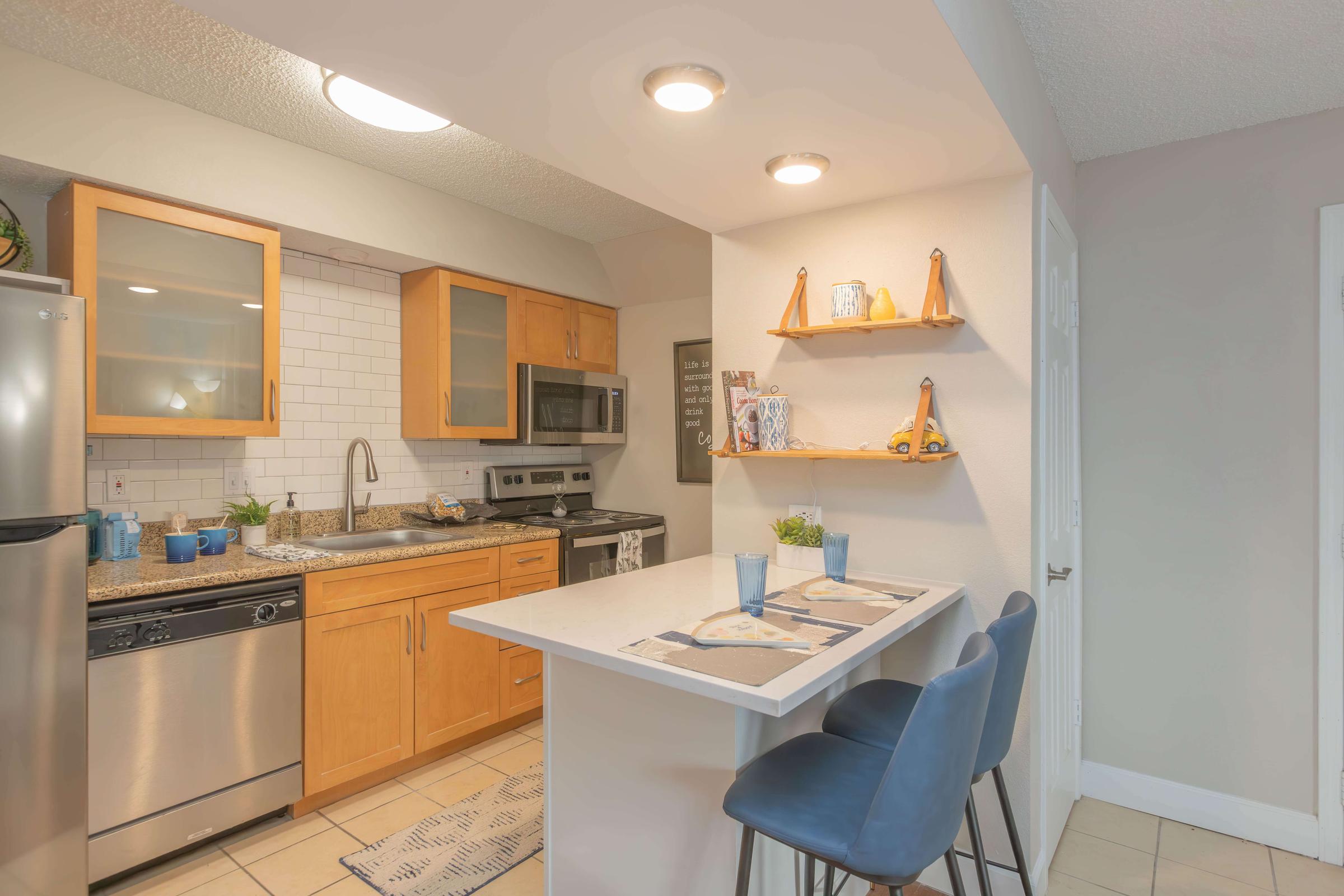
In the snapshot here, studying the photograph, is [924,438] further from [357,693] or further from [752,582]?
[357,693]

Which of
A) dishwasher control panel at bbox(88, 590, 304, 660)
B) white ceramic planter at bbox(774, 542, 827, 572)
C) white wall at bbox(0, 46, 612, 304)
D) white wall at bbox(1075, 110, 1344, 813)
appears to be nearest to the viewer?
dishwasher control panel at bbox(88, 590, 304, 660)

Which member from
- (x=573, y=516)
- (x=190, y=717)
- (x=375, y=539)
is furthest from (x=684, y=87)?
(x=573, y=516)

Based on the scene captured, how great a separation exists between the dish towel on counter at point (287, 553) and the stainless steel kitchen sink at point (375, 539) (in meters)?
0.14

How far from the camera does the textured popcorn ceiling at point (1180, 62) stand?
180 centimetres

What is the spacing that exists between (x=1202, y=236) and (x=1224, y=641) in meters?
1.46

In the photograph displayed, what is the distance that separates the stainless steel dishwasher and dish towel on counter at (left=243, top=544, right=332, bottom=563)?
0.13 m

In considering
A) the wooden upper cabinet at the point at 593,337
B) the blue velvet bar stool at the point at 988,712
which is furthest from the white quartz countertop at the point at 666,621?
the wooden upper cabinet at the point at 593,337

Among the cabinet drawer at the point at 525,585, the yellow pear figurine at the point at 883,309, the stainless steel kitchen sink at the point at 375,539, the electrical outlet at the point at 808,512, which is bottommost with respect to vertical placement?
the cabinet drawer at the point at 525,585

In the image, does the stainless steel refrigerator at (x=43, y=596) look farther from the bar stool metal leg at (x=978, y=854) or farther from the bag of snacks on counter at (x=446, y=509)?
the bar stool metal leg at (x=978, y=854)

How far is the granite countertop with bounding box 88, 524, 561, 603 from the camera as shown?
6.82 feet

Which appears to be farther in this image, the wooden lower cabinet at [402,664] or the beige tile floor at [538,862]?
the wooden lower cabinet at [402,664]

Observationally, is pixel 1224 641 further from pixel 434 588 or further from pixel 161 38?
pixel 161 38

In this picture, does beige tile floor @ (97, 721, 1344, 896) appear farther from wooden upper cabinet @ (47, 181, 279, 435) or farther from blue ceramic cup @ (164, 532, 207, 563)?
wooden upper cabinet @ (47, 181, 279, 435)

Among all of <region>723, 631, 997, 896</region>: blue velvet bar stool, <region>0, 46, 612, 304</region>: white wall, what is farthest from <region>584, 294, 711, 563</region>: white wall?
<region>723, 631, 997, 896</region>: blue velvet bar stool
